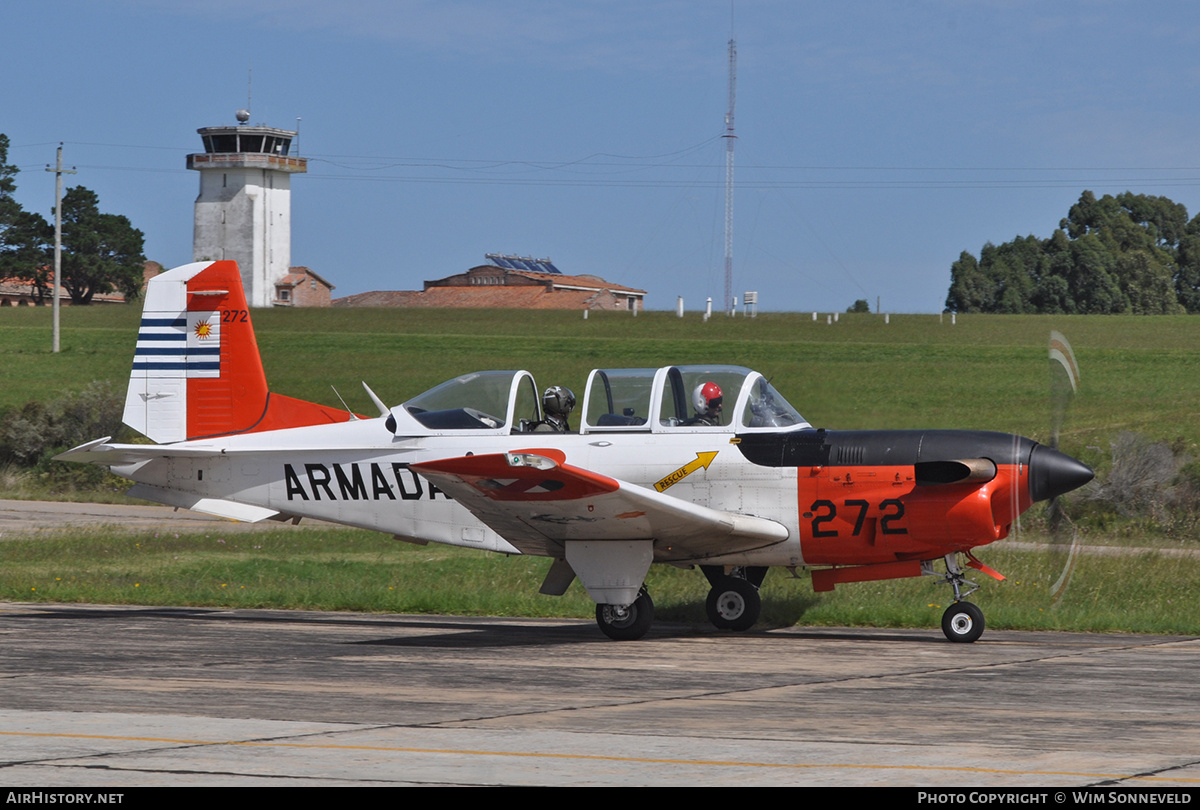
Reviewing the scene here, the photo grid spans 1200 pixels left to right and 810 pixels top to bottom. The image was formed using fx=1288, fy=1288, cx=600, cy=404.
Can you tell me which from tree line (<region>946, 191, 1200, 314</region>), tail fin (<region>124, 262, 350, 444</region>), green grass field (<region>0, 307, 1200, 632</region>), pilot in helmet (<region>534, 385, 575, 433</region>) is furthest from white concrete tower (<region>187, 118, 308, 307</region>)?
pilot in helmet (<region>534, 385, 575, 433</region>)

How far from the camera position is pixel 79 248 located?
288 ft

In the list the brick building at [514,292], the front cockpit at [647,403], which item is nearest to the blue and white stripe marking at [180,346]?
the front cockpit at [647,403]

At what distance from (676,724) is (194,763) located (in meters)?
2.52

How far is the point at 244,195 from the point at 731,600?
83446mm

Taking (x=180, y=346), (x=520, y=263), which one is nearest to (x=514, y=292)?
(x=520, y=263)

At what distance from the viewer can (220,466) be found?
12.6m

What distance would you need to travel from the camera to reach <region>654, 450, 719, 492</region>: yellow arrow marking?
35.9ft

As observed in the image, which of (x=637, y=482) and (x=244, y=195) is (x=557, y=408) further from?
(x=244, y=195)

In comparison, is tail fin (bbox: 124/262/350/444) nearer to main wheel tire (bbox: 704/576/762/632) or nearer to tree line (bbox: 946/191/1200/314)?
main wheel tire (bbox: 704/576/762/632)

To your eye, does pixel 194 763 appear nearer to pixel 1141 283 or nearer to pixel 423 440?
pixel 423 440

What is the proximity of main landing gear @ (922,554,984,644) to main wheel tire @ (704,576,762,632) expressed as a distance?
5.73 feet

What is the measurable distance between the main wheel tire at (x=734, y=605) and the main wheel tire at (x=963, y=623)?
6.09 ft

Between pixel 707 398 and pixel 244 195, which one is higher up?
pixel 244 195
